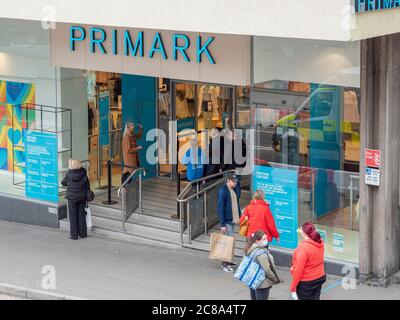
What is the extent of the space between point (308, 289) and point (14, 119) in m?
9.01

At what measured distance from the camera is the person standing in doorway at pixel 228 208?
16141 millimetres

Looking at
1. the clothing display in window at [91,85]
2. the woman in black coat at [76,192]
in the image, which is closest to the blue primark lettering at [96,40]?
the clothing display in window at [91,85]

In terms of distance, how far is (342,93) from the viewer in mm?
15430

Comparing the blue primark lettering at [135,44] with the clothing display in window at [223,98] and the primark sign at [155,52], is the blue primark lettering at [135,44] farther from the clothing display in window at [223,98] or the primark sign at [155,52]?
the clothing display in window at [223,98]

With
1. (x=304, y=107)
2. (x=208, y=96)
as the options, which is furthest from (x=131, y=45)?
(x=208, y=96)

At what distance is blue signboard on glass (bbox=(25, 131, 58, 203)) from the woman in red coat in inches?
205

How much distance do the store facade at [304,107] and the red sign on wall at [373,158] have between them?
0.09m

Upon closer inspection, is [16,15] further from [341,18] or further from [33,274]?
[341,18]

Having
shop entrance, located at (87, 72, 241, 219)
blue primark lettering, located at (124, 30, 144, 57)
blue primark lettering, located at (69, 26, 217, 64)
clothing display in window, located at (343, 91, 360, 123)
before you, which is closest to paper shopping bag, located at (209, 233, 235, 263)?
clothing display in window, located at (343, 91, 360, 123)

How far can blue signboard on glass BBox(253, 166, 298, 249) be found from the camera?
16.2 m

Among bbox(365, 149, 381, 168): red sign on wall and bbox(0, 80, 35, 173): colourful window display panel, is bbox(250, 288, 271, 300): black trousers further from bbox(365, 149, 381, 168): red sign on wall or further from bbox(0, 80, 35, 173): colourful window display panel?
bbox(0, 80, 35, 173): colourful window display panel

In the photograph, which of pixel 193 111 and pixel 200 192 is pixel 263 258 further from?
pixel 193 111
